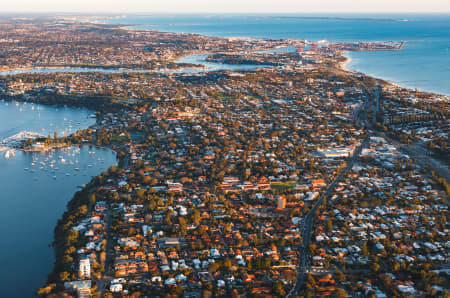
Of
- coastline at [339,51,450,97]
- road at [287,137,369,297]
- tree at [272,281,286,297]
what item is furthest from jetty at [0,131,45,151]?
coastline at [339,51,450,97]

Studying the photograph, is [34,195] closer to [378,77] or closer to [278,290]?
[278,290]

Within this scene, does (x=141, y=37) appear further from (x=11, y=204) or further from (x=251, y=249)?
(x=251, y=249)

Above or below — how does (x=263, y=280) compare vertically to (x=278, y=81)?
below

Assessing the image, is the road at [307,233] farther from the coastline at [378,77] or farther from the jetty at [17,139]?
the coastline at [378,77]

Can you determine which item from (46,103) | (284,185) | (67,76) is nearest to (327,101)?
(284,185)

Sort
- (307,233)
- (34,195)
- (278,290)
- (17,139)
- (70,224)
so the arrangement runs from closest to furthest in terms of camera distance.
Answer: (278,290) → (307,233) → (70,224) → (34,195) → (17,139)

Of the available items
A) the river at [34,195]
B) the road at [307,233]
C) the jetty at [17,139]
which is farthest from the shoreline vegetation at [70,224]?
the road at [307,233]

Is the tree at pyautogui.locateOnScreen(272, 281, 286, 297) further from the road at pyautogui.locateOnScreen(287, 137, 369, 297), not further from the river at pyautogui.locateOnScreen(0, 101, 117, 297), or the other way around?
the river at pyautogui.locateOnScreen(0, 101, 117, 297)

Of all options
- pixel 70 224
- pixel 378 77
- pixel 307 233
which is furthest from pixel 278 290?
pixel 378 77

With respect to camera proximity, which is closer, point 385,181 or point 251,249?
point 251,249
